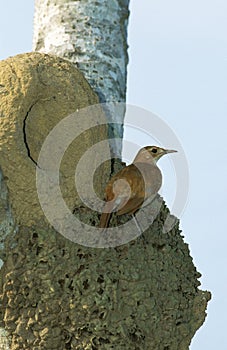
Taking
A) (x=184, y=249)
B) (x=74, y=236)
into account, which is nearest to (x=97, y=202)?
(x=74, y=236)

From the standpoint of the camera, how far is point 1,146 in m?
7.25

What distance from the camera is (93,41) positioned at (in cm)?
787

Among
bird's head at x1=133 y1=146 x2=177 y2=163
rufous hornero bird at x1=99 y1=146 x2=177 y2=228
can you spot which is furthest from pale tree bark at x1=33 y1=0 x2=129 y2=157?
rufous hornero bird at x1=99 y1=146 x2=177 y2=228

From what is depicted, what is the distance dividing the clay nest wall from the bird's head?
0.84ft

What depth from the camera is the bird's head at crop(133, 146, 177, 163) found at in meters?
7.68

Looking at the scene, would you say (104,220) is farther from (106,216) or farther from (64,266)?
(64,266)

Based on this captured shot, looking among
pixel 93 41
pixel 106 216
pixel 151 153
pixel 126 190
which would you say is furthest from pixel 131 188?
pixel 93 41

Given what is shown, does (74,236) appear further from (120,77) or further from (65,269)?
A: (120,77)

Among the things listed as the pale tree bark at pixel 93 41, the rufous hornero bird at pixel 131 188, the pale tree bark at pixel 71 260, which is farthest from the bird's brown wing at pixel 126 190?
the pale tree bark at pixel 93 41

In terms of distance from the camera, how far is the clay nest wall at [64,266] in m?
7.11

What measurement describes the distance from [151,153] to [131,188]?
424 mm

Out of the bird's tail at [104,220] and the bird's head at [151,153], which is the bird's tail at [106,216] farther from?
the bird's head at [151,153]

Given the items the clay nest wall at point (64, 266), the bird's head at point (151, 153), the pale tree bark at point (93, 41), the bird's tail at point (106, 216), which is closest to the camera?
the clay nest wall at point (64, 266)

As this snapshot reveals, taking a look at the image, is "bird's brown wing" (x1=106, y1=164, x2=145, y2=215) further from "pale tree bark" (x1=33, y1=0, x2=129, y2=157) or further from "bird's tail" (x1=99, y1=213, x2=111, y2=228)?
"pale tree bark" (x1=33, y1=0, x2=129, y2=157)
